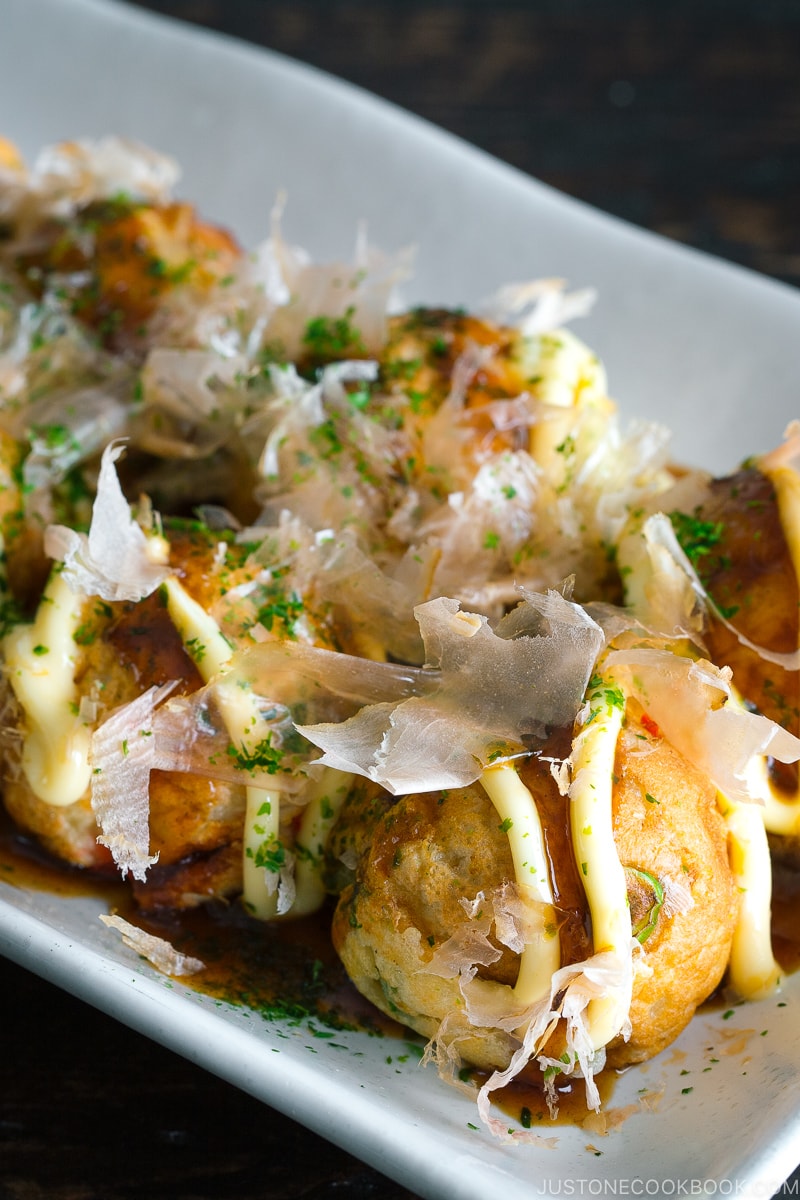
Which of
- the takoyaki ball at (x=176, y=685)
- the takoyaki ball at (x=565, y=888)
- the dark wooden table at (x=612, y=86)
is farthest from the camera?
the dark wooden table at (x=612, y=86)

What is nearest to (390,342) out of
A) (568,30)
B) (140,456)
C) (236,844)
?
Result: (140,456)

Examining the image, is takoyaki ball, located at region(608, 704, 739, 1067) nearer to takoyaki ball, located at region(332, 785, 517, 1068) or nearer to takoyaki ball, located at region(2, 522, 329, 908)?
takoyaki ball, located at region(332, 785, 517, 1068)

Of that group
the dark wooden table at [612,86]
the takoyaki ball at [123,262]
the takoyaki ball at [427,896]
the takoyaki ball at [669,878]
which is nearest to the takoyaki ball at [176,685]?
the takoyaki ball at [427,896]

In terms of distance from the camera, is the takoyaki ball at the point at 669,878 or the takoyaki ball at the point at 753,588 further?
the takoyaki ball at the point at 753,588

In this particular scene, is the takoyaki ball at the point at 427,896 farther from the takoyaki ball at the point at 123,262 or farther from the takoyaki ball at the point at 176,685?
the takoyaki ball at the point at 123,262

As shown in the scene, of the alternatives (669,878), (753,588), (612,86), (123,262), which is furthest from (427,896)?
(612,86)

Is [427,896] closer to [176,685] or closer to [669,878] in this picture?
[669,878]

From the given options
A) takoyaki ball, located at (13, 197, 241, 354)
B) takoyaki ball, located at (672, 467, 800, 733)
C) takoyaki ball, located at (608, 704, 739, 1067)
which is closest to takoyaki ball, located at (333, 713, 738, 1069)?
takoyaki ball, located at (608, 704, 739, 1067)

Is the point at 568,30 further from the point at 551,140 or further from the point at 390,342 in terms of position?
the point at 390,342
